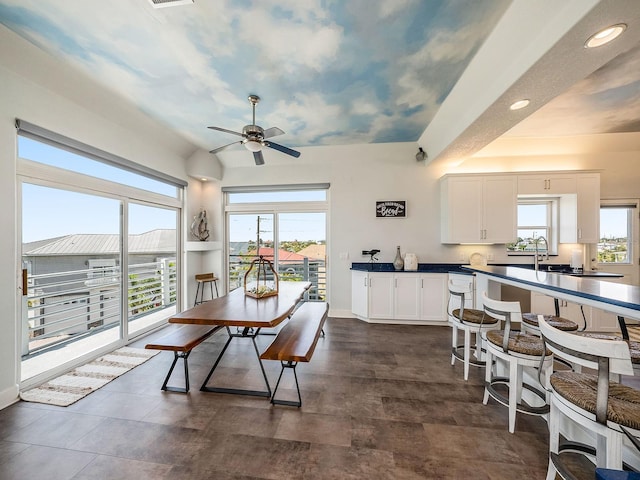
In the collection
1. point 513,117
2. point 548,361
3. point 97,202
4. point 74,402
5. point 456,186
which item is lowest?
point 74,402

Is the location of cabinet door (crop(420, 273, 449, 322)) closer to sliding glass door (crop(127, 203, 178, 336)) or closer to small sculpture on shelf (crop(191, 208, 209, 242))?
small sculpture on shelf (crop(191, 208, 209, 242))

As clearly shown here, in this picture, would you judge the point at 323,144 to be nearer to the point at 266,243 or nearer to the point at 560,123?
the point at 266,243

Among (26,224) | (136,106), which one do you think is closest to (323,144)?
(136,106)

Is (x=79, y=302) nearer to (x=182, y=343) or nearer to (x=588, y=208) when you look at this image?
(x=182, y=343)

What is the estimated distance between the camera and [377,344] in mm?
3365

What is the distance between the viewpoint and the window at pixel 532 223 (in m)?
4.25

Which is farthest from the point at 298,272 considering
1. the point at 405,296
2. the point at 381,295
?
the point at 405,296

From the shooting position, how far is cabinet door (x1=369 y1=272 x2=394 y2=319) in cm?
413

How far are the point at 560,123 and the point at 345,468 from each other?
486 centimetres

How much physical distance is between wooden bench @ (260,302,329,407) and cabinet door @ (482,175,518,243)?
10.0 ft

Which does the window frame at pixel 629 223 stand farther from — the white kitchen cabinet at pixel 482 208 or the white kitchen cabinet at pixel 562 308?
the white kitchen cabinet at pixel 482 208

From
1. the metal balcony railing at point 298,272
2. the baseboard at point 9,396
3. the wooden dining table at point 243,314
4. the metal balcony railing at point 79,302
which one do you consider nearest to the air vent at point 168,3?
the wooden dining table at point 243,314

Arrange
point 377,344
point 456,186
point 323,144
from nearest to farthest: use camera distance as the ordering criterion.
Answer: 1. point 377,344
2. point 456,186
3. point 323,144

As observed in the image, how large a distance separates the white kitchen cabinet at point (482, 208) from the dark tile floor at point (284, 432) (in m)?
2.29
